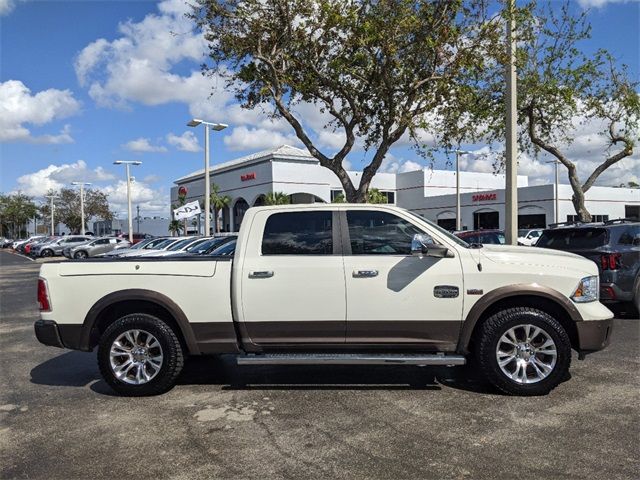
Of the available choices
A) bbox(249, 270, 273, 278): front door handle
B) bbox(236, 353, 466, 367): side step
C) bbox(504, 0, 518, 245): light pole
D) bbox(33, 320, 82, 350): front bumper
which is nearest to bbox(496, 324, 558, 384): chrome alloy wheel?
bbox(236, 353, 466, 367): side step

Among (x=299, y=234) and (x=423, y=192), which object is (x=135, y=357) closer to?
(x=299, y=234)

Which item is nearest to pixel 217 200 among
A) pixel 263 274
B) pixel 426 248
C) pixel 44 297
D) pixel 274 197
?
pixel 274 197

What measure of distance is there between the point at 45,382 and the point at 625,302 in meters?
8.60

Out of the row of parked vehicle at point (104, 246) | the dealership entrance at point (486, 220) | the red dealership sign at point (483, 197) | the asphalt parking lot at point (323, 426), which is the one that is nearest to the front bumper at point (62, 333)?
the asphalt parking lot at point (323, 426)

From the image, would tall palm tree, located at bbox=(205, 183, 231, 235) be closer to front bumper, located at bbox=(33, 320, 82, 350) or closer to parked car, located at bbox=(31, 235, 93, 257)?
parked car, located at bbox=(31, 235, 93, 257)

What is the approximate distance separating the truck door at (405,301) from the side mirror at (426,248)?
0.25 ft

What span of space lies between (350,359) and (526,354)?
1.72 metres

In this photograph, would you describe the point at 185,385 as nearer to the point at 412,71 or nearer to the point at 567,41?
the point at 412,71

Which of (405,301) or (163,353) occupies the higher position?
(405,301)

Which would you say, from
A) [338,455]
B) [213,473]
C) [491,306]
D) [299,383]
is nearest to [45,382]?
[299,383]

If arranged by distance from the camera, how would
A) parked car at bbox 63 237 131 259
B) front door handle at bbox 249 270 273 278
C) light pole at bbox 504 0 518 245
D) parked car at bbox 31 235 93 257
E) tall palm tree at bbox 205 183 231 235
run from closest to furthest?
front door handle at bbox 249 270 273 278 < light pole at bbox 504 0 518 245 < parked car at bbox 63 237 131 259 < parked car at bbox 31 235 93 257 < tall palm tree at bbox 205 183 231 235

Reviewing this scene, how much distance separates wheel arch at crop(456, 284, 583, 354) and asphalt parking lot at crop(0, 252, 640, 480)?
59cm

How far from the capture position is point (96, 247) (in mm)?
34500

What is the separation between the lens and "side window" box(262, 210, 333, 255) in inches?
215
